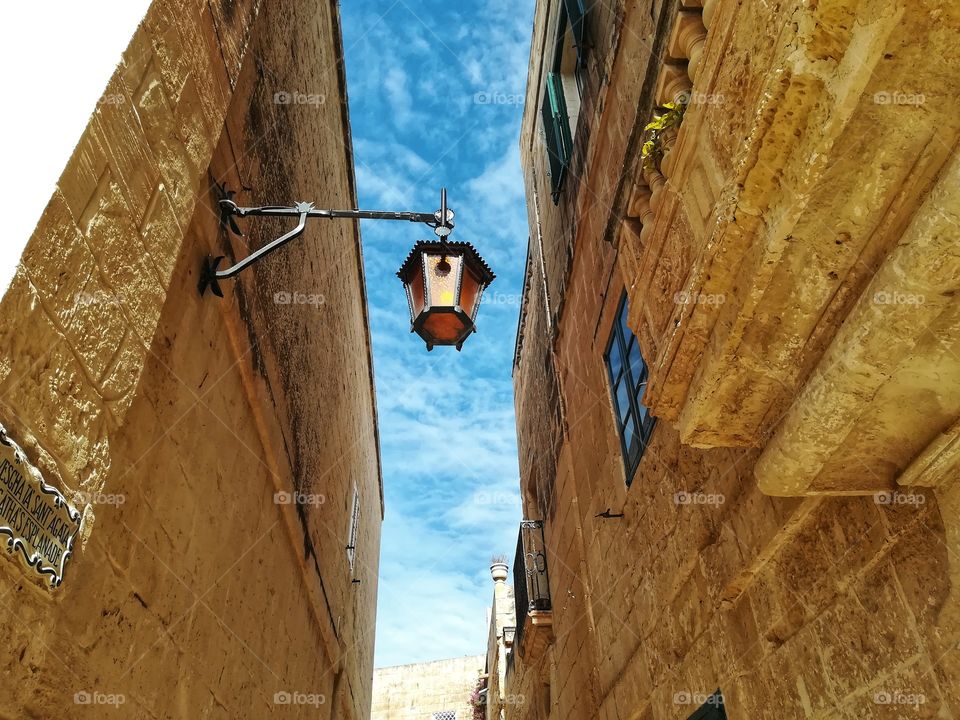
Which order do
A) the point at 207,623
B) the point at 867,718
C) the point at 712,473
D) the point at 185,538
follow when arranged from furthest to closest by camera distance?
A: 1. the point at 712,473
2. the point at 207,623
3. the point at 185,538
4. the point at 867,718

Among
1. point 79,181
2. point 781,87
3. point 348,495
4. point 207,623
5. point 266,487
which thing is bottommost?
point 207,623

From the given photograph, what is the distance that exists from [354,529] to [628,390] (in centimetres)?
531

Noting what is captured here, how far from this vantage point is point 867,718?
239 centimetres

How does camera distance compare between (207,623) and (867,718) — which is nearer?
(867,718)

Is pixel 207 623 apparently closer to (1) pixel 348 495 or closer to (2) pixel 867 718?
(2) pixel 867 718

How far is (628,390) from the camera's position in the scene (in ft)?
17.7

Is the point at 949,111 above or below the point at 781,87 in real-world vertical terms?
below

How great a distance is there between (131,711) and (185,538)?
760 mm

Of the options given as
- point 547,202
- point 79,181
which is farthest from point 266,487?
point 547,202
